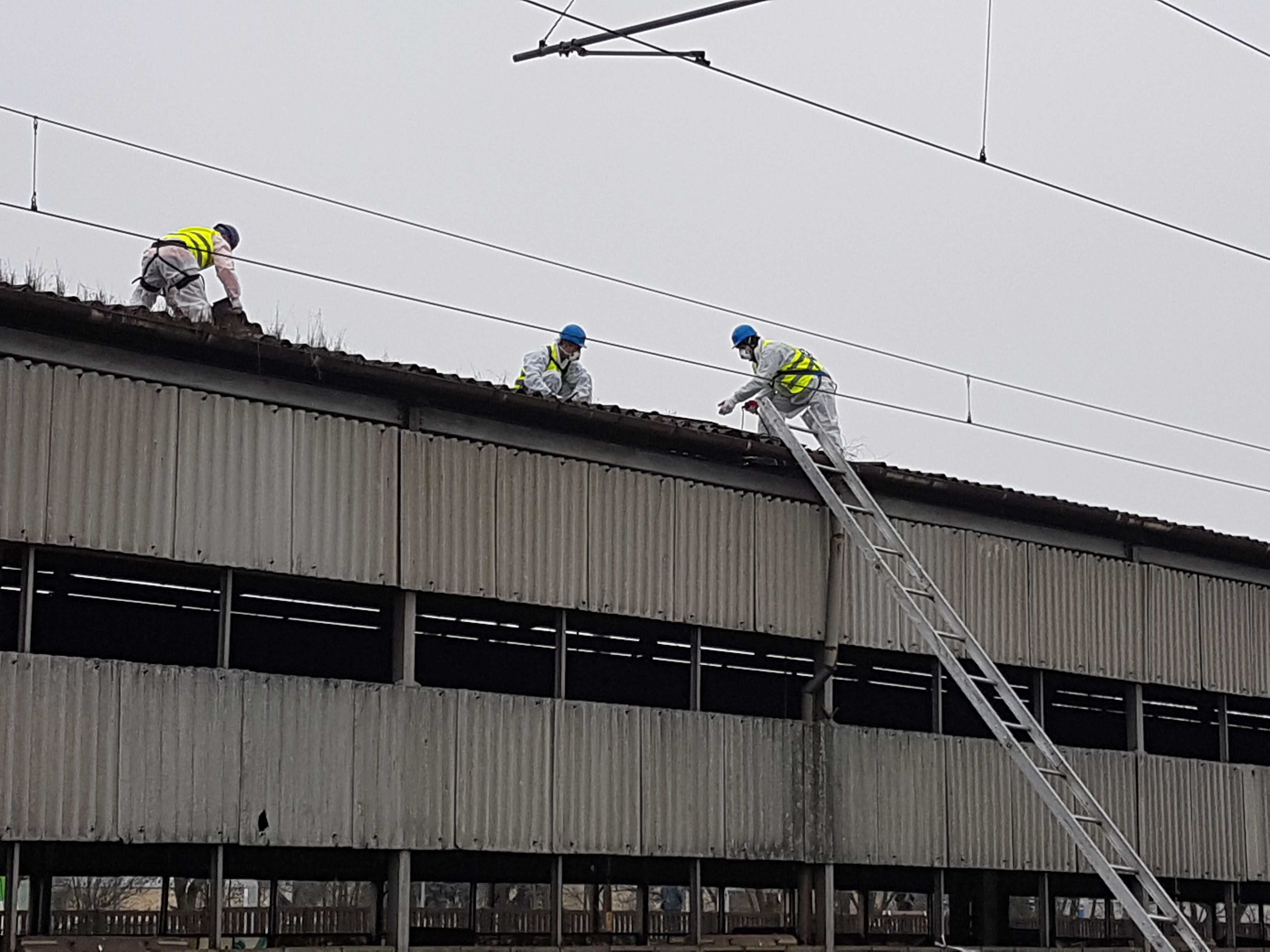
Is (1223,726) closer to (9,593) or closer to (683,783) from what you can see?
(683,783)

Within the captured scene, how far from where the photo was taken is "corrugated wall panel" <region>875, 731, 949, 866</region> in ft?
61.8

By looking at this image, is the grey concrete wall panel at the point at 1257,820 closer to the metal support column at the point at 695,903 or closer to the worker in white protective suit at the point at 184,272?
the metal support column at the point at 695,903

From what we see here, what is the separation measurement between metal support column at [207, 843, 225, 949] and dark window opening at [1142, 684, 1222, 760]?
13.1 meters

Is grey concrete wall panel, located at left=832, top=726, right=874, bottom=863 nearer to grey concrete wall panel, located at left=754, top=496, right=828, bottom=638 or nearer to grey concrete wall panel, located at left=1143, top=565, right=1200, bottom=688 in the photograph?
grey concrete wall panel, located at left=754, top=496, right=828, bottom=638

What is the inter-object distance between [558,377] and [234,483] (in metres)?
6.42

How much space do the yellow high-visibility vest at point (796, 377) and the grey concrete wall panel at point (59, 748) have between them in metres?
8.18

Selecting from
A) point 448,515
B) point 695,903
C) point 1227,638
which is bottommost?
point 695,903

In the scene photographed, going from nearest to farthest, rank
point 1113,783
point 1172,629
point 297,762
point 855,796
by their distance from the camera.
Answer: point 297,762 < point 855,796 < point 1113,783 < point 1172,629

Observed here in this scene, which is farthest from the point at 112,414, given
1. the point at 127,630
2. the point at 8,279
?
the point at 127,630

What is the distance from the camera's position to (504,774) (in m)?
15.8

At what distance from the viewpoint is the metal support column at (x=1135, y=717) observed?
21422 millimetres

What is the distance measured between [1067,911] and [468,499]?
22994 mm

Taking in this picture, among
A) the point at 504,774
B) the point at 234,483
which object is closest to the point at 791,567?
the point at 504,774

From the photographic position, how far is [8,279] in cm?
1426
